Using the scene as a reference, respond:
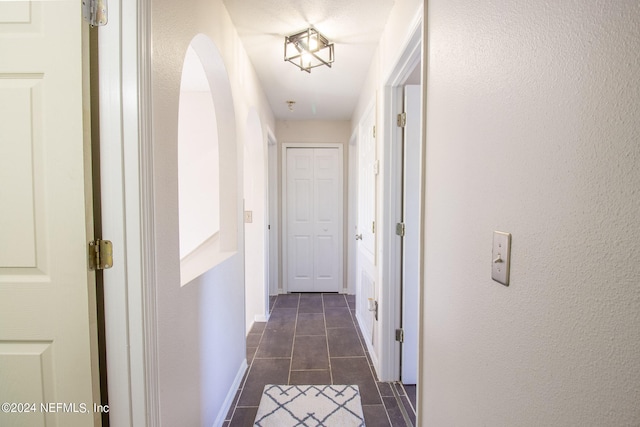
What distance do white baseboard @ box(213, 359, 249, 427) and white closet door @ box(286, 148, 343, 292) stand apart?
72.3 inches

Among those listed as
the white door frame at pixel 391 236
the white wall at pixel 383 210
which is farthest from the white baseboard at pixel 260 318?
the white door frame at pixel 391 236

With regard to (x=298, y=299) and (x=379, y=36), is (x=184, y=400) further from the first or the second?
(x=298, y=299)

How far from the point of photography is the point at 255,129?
288 centimetres

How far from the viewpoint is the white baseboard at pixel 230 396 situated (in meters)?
1.59

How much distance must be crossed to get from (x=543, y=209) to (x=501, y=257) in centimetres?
16

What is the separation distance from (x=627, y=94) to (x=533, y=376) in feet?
1.78

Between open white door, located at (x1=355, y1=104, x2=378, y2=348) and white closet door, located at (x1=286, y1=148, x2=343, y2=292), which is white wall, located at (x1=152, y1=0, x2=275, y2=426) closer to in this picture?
open white door, located at (x1=355, y1=104, x2=378, y2=348)

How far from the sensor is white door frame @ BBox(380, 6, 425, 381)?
1900mm

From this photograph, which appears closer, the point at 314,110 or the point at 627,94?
the point at 627,94

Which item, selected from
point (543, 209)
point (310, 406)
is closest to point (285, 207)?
point (310, 406)

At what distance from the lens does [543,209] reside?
1.84 ft

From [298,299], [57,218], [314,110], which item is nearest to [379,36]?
[314,110]

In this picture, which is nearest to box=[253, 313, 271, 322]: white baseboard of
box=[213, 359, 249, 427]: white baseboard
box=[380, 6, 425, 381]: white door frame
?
box=[213, 359, 249, 427]: white baseboard

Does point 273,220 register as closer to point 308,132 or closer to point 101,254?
point 308,132
